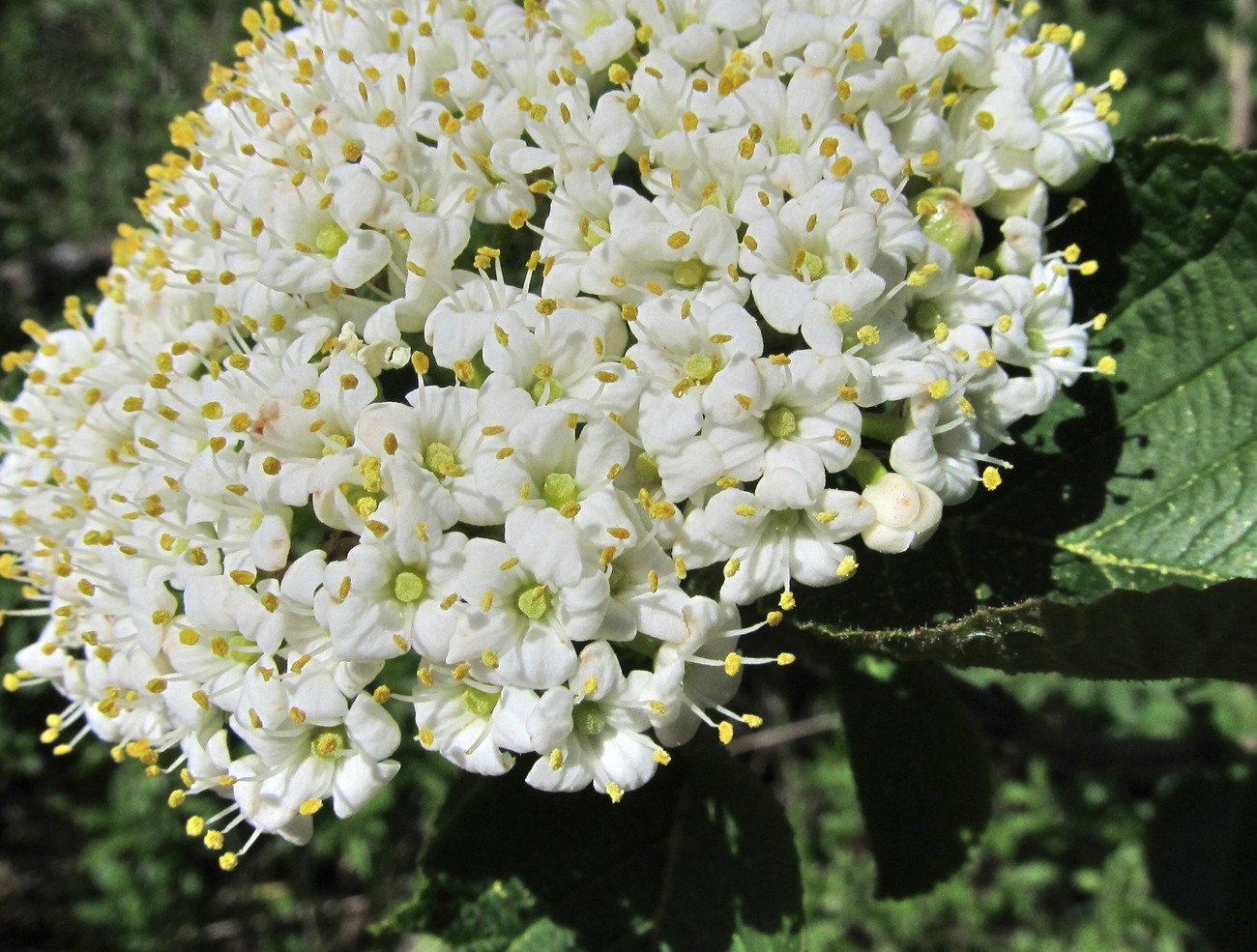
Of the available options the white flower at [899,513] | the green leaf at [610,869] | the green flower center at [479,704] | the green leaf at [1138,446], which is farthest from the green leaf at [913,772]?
the green flower center at [479,704]

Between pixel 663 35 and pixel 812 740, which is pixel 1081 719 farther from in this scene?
pixel 663 35

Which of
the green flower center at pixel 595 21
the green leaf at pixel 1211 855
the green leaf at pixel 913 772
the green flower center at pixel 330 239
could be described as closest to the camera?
the green flower center at pixel 330 239

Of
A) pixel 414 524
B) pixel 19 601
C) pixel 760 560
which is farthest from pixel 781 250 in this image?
pixel 19 601

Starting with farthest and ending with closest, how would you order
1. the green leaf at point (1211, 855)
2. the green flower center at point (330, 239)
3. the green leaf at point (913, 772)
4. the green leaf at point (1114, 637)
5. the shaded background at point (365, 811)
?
the shaded background at point (365, 811) → the green leaf at point (1211, 855) → the green leaf at point (913, 772) → the green flower center at point (330, 239) → the green leaf at point (1114, 637)

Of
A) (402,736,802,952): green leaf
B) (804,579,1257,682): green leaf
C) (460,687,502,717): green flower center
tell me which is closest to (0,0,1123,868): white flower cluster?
(460,687,502,717): green flower center

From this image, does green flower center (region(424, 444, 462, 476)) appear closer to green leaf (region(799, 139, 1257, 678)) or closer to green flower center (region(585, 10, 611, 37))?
green leaf (region(799, 139, 1257, 678))

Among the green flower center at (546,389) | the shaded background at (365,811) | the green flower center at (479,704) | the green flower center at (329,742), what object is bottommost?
the shaded background at (365,811)

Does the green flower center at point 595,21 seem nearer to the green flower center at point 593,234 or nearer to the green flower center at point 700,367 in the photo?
the green flower center at point 593,234

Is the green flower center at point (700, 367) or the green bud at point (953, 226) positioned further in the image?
the green bud at point (953, 226)
